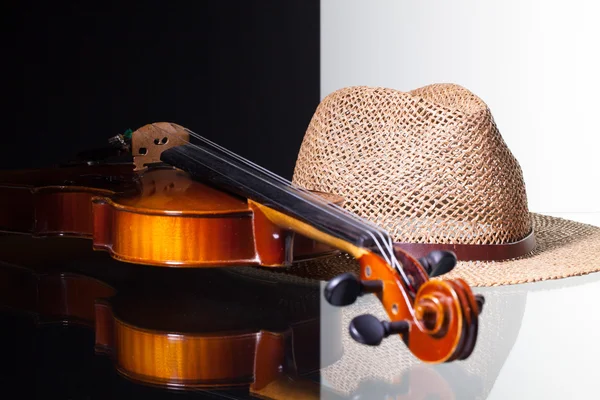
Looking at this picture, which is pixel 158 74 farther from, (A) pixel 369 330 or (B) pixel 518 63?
(A) pixel 369 330

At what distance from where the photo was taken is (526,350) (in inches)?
55.2

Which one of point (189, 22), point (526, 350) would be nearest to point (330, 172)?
point (526, 350)

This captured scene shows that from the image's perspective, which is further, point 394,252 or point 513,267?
point 513,267

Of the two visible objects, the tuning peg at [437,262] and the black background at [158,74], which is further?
the black background at [158,74]

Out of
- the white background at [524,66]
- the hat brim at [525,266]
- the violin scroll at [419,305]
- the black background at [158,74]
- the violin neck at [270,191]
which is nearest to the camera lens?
the violin scroll at [419,305]

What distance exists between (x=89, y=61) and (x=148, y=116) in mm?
322

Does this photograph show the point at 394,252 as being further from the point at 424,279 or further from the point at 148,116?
the point at 148,116

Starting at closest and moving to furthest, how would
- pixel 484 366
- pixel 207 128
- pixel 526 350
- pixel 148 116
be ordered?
1. pixel 484 366
2. pixel 526 350
3. pixel 148 116
4. pixel 207 128

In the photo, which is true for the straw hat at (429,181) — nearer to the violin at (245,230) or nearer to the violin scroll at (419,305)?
the violin at (245,230)

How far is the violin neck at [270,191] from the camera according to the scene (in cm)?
117

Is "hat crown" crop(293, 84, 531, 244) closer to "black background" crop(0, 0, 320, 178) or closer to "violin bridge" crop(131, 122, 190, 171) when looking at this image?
"violin bridge" crop(131, 122, 190, 171)

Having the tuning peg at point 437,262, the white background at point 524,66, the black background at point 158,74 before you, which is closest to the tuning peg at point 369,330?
the tuning peg at point 437,262

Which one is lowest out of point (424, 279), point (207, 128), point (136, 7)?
point (207, 128)

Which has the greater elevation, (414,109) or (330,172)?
(414,109)
